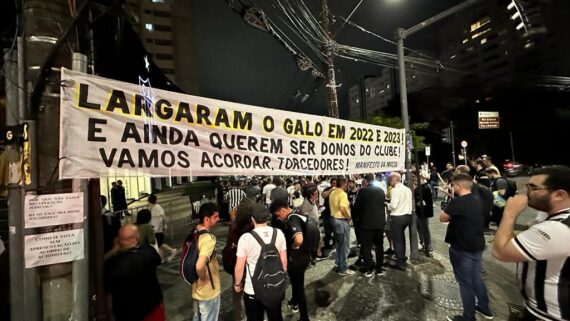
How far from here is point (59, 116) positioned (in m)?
2.33

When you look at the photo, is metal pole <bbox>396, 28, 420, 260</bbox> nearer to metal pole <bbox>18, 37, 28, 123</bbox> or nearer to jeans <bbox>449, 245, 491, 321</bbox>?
jeans <bbox>449, 245, 491, 321</bbox>

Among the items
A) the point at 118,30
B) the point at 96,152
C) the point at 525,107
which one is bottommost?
the point at 96,152

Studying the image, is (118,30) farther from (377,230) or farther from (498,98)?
(498,98)

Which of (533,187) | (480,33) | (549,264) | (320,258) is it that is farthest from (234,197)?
(480,33)

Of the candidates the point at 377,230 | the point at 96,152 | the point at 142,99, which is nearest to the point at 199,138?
the point at 142,99

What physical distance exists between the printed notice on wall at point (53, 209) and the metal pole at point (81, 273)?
0.05 metres

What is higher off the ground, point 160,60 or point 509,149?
point 160,60

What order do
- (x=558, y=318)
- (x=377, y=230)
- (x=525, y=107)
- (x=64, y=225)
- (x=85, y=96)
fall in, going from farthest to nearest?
(x=525, y=107), (x=377, y=230), (x=85, y=96), (x=64, y=225), (x=558, y=318)

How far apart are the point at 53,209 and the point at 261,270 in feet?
6.11

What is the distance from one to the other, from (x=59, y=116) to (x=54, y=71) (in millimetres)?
324

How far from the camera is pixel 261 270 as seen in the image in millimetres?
3234

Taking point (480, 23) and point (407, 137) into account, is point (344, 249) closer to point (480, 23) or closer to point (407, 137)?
point (407, 137)

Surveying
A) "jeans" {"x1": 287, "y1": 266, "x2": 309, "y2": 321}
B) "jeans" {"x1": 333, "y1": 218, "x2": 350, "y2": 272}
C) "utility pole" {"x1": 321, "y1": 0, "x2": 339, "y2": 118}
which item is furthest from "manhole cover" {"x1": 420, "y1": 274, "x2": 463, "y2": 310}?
"utility pole" {"x1": 321, "y1": 0, "x2": 339, "y2": 118}

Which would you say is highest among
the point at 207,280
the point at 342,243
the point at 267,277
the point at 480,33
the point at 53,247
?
the point at 480,33
